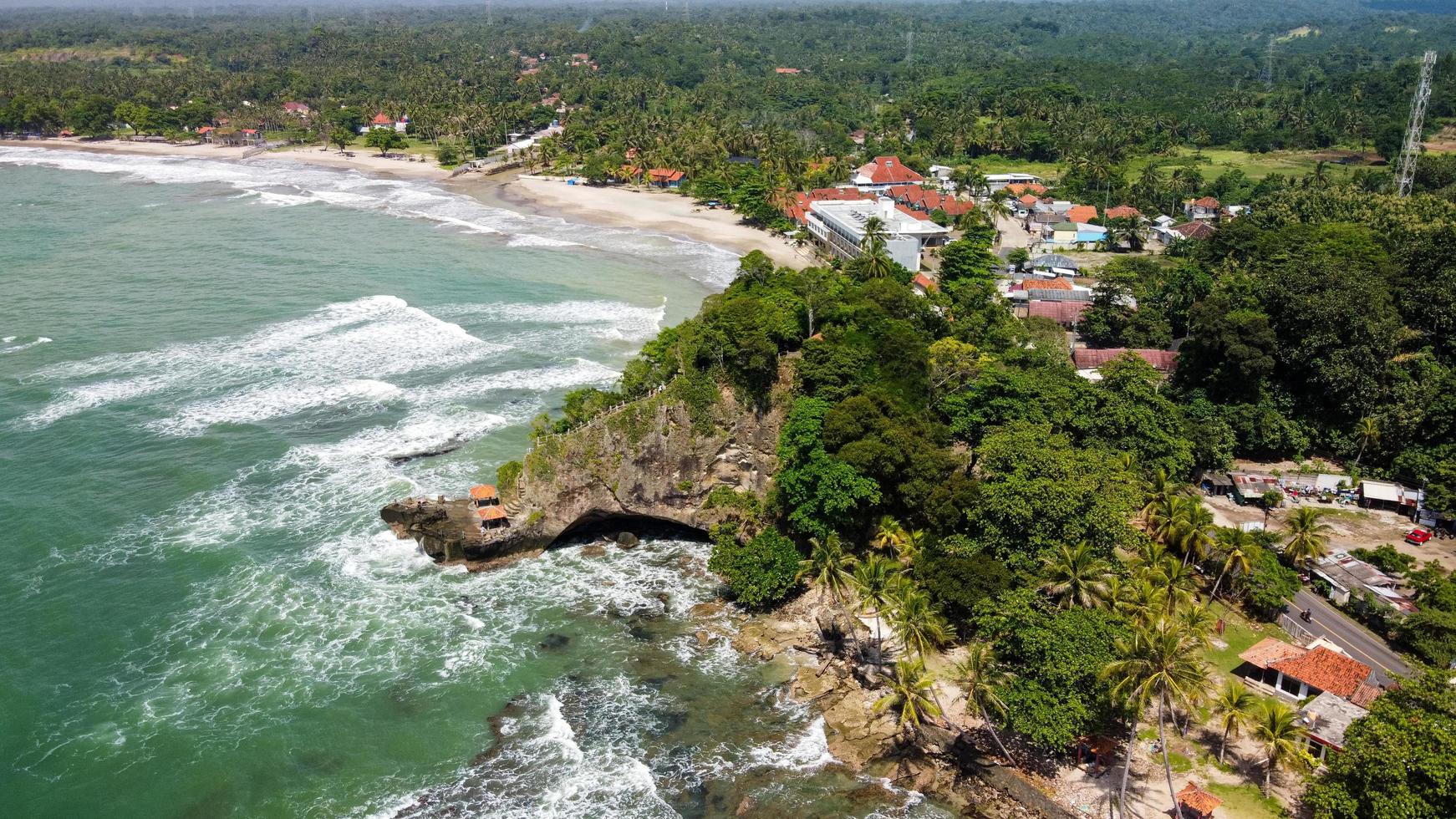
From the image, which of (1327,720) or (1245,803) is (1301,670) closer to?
(1327,720)

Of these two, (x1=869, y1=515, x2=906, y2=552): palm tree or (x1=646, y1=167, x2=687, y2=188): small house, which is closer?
(x1=869, y1=515, x2=906, y2=552): palm tree

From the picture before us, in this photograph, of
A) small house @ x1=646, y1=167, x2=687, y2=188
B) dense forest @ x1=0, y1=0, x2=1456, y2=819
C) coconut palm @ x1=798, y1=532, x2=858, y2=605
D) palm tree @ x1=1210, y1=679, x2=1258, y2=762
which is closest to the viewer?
palm tree @ x1=1210, y1=679, x2=1258, y2=762

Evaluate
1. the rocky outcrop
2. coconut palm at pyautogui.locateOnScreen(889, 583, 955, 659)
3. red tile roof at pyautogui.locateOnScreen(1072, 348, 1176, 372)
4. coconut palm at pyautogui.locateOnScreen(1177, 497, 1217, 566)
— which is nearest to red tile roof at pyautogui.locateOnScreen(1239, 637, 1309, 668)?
coconut palm at pyautogui.locateOnScreen(1177, 497, 1217, 566)

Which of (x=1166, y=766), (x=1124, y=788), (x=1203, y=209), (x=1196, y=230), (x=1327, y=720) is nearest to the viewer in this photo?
(x=1166, y=766)

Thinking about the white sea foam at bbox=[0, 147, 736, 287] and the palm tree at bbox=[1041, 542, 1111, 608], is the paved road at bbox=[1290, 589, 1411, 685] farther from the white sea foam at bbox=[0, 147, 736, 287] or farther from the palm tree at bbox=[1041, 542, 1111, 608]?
the white sea foam at bbox=[0, 147, 736, 287]

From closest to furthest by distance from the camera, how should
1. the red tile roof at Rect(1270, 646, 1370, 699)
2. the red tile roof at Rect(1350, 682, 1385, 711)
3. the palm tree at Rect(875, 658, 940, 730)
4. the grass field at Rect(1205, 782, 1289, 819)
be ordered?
the grass field at Rect(1205, 782, 1289, 819)
the palm tree at Rect(875, 658, 940, 730)
the red tile roof at Rect(1350, 682, 1385, 711)
the red tile roof at Rect(1270, 646, 1370, 699)

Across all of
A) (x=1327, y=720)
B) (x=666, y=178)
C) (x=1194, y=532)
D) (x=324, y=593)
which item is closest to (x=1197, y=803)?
(x=1327, y=720)

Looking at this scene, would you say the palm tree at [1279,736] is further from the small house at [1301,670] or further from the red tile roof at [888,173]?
the red tile roof at [888,173]

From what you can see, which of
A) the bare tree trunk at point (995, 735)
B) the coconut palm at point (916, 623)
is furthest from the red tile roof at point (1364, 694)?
the coconut palm at point (916, 623)
